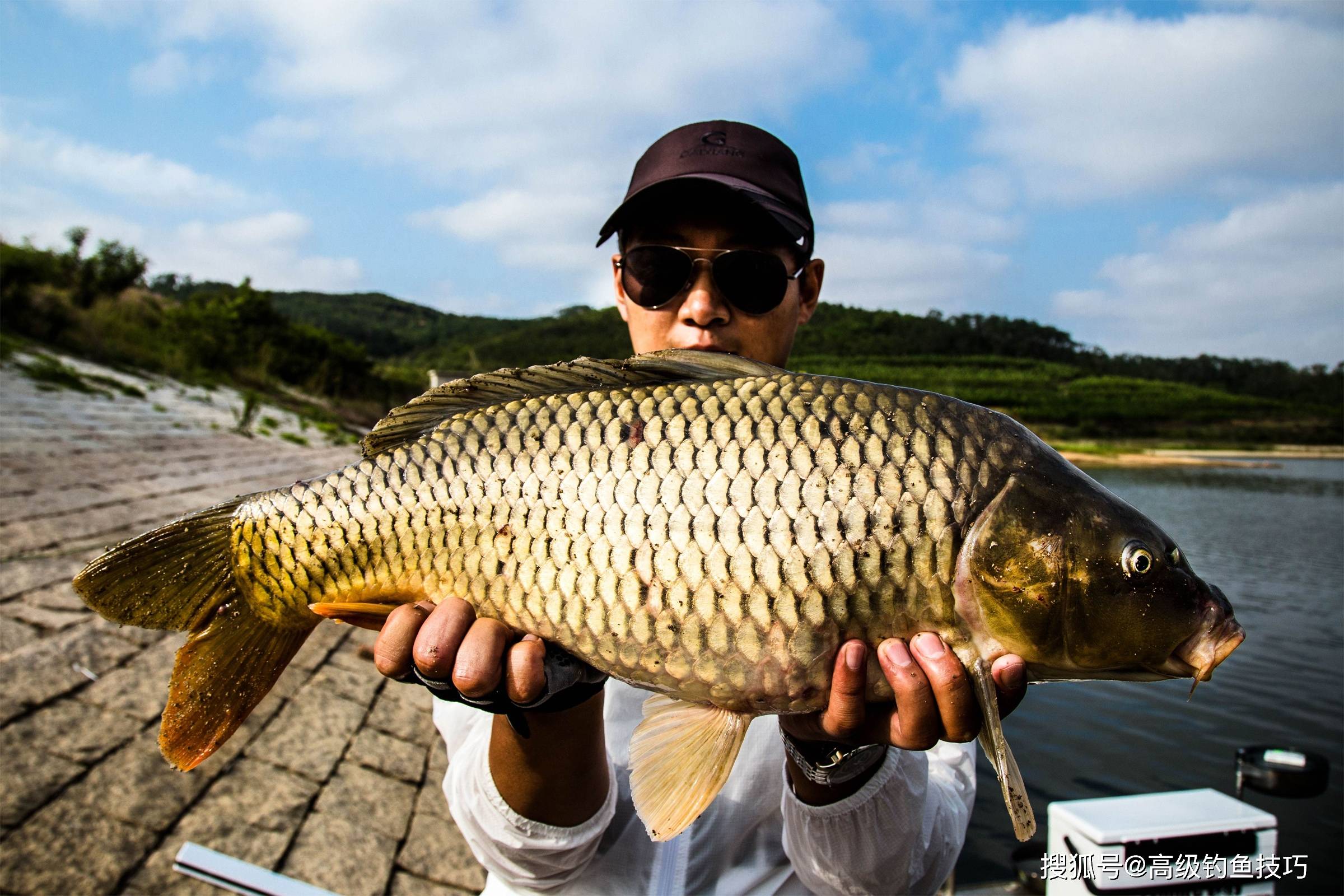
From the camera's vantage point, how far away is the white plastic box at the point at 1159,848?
2381mm

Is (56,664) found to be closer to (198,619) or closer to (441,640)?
(198,619)

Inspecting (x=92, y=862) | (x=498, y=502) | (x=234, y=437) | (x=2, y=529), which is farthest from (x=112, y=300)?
(x=498, y=502)

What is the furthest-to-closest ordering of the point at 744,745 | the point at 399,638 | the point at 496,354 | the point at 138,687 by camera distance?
the point at 496,354, the point at 138,687, the point at 744,745, the point at 399,638

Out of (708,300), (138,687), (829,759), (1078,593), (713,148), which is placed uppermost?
(713,148)

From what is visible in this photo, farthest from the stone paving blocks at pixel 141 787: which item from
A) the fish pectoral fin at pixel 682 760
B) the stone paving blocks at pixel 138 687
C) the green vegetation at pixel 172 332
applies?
the green vegetation at pixel 172 332

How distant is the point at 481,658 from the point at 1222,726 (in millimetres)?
7907

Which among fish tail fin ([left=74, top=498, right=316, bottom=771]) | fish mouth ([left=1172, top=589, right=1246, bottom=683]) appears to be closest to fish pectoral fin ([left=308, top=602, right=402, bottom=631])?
fish tail fin ([left=74, top=498, right=316, bottom=771])

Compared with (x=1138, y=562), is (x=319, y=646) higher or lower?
lower

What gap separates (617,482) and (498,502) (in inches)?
7.5

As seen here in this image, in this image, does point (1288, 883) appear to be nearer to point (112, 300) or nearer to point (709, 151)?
point (709, 151)

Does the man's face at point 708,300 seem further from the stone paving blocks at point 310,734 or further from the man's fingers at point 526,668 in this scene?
the stone paving blocks at point 310,734

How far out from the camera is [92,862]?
208 centimetres

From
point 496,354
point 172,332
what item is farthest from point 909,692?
point 496,354

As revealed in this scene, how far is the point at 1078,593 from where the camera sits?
1081mm
